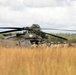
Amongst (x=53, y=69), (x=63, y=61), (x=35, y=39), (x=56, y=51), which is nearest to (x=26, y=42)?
(x=35, y=39)

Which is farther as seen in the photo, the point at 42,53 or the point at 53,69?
the point at 42,53

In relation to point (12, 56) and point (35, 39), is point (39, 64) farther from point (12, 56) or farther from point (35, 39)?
point (35, 39)

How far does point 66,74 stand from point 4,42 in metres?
4.80

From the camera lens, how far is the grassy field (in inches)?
137

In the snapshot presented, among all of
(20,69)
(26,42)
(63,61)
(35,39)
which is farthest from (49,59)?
(35,39)

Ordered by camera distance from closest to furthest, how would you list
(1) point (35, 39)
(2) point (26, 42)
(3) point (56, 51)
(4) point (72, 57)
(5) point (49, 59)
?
1. (5) point (49, 59)
2. (4) point (72, 57)
3. (3) point (56, 51)
4. (2) point (26, 42)
5. (1) point (35, 39)

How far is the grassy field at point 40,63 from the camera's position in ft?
11.4

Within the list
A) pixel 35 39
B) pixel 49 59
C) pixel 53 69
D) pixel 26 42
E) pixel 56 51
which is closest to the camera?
pixel 53 69

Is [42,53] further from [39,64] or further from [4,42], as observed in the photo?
[4,42]

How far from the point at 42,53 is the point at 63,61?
50cm

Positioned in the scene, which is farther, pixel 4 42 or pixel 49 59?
pixel 4 42

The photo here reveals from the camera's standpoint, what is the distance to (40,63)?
3.69 metres

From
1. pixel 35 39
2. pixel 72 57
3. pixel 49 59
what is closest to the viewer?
pixel 49 59

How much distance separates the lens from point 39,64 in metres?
3.66
